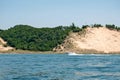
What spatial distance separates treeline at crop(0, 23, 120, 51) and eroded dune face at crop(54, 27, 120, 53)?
3041 mm

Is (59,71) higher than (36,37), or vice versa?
(36,37)

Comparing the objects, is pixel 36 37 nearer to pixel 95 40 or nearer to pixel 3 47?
pixel 3 47

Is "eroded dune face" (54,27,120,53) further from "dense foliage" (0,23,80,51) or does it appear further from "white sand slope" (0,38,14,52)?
"white sand slope" (0,38,14,52)

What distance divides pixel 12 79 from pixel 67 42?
129688mm

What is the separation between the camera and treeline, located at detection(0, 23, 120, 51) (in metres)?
170

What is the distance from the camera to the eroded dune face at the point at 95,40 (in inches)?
6501

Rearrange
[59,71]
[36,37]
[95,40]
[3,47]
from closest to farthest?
[59,71] < [95,40] < [3,47] < [36,37]

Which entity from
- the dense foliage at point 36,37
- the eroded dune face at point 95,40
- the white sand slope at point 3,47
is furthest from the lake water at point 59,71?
the dense foliage at point 36,37

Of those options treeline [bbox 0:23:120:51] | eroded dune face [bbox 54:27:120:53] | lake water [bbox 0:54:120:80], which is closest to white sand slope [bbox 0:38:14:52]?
treeline [bbox 0:23:120:51]

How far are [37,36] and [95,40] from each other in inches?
1145

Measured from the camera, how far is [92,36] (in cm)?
16988

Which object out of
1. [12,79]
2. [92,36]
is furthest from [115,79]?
[92,36]

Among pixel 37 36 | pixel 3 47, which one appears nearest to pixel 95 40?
pixel 37 36

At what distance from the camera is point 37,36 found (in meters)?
183
